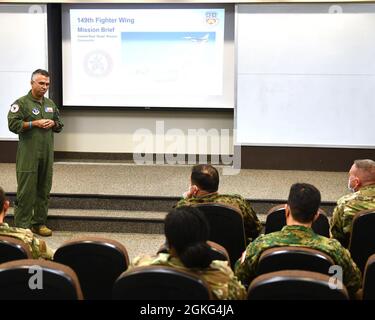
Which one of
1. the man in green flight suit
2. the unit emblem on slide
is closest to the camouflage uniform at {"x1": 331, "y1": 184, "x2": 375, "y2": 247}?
the man in green flight suit

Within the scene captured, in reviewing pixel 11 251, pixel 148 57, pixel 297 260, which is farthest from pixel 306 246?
pixel 148 57

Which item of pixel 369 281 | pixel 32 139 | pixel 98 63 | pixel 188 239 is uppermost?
pixel 98 63

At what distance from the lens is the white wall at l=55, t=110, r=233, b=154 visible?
23.5 feet

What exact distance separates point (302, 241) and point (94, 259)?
95 centimetres

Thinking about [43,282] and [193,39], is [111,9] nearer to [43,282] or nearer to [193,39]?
[193,39]

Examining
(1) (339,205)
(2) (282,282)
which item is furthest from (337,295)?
(1) (339,205)

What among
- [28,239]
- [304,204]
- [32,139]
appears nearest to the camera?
[304,204]

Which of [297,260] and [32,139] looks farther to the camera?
[32,139]

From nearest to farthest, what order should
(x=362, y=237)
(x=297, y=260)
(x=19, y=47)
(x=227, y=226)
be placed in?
(x=297, y=260) < (x=362, y=237) < (x=227, y=226) < (x=19, y=47)

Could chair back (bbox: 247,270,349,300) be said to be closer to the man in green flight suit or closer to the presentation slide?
the man in green flight suit

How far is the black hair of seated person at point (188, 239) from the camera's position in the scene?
2037 mm

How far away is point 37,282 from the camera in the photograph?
83.7 inches

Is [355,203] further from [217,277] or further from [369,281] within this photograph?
[217,277]
